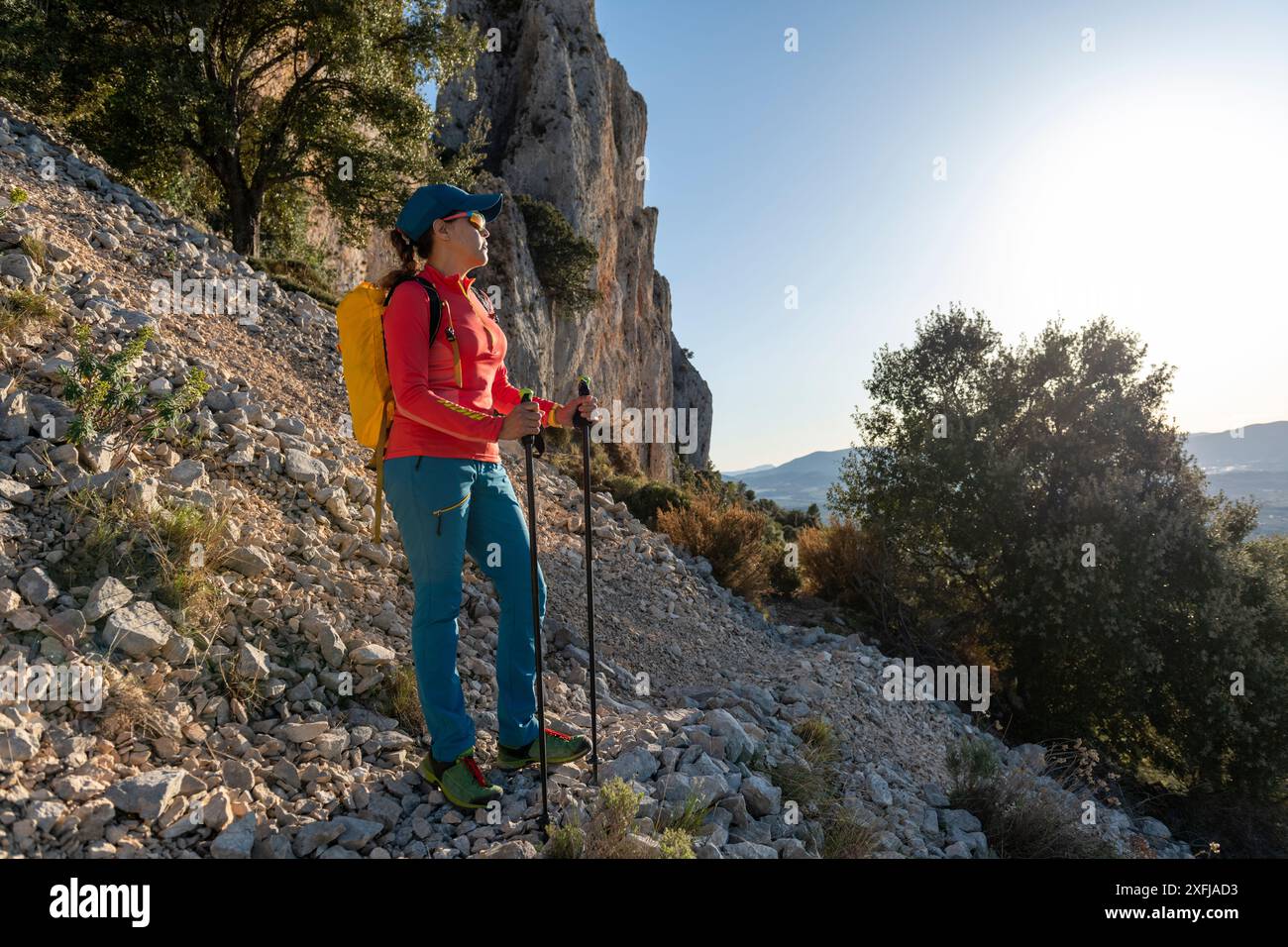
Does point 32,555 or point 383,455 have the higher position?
point 383,455

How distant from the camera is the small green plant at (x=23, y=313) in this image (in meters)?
4.36

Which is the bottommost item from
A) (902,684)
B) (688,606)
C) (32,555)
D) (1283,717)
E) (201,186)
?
(1283,717)

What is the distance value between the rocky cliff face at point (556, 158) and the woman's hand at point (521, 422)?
1726 cm

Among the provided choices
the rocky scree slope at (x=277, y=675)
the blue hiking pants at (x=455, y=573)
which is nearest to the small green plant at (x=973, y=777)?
the rocky scree slope at (x=277, y=675)

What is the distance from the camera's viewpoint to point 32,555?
330 centimetres

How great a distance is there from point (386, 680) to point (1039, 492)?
9.95 m

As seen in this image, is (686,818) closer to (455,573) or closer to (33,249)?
(455,573)

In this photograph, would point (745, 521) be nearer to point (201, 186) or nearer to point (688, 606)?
point (688, 606)

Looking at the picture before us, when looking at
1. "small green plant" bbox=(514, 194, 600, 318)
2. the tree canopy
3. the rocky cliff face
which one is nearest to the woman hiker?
the tree canopy

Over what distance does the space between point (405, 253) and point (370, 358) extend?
60cm

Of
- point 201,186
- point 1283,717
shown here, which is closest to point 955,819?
point 1283,717

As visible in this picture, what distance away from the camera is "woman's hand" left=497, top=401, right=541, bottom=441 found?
2.76m

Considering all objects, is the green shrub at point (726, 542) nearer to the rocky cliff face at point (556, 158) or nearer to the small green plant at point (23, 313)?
the small green plant at point (23, 313)
